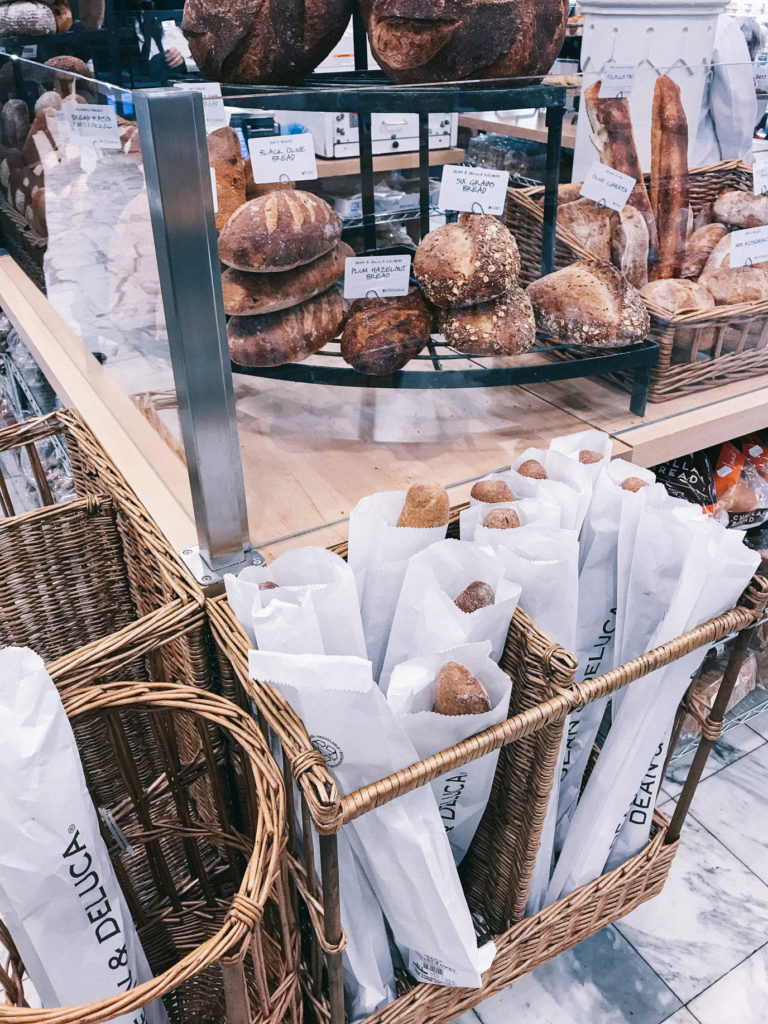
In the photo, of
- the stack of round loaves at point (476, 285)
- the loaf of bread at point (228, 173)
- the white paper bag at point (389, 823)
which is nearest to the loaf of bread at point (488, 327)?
the stack of round loaves at point (476, 285)

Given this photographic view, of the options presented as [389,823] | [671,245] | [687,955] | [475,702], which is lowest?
[687,955]

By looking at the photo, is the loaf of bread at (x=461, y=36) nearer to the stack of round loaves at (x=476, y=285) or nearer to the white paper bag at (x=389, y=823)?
the stack of round loaves at (x=476, y=285)

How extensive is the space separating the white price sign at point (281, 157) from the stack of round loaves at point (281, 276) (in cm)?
5

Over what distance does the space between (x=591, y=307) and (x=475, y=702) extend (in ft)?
2.45

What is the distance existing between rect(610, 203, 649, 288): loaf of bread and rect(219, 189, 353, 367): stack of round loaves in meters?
0.51

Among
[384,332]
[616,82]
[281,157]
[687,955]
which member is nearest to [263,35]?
[281,157]

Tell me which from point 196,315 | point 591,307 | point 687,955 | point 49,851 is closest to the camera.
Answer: point 49,851

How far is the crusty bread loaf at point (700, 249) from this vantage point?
1406 millimetres

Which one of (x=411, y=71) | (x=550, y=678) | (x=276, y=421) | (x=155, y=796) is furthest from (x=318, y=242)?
(x=155, y=796)

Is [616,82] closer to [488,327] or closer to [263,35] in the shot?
[488,327]

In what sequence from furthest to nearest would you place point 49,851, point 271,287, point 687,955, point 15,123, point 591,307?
point 15,123 < point 687,955 < point 591,307 < point 271,287 < point 49,851

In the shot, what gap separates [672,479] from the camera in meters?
1.57

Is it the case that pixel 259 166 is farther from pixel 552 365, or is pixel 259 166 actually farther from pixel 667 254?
pixel 667 254

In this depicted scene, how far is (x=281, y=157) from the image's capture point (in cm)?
98
